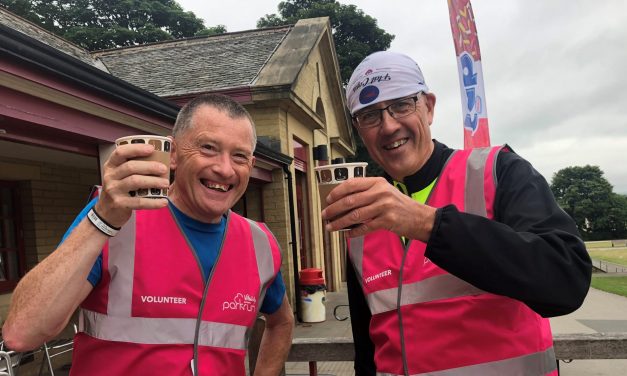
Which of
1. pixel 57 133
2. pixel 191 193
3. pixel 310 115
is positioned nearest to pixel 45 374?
pixel 57 133

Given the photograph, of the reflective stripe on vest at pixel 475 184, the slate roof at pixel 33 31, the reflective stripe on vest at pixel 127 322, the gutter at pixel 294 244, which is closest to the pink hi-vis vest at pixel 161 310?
the reflective stripe on vest at pixel 127 322

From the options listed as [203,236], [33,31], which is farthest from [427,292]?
[33,31]

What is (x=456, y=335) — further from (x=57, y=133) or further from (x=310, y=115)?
(x=310, y=115)

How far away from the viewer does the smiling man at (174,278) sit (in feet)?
4.96

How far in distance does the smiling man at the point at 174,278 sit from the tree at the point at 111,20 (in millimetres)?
28298

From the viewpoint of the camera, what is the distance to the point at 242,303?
80.3 inches

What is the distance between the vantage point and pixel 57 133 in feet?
14.2

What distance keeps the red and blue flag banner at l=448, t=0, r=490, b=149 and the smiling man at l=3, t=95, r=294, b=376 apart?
6428 mm

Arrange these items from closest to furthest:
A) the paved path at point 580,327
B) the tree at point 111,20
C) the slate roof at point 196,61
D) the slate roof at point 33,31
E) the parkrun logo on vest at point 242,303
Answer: the parkrun logo on vest at point 242,303 < the paved path at point 580,327 < the slate roof at point 33,31 < the slate roof at point 196,61 < the tree at point 111,20

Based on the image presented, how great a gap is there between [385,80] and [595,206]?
85.9 meters

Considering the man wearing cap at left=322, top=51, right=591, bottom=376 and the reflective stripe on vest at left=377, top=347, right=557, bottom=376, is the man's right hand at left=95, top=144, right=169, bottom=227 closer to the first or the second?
the man wearing cap at left=322, top=51, right=591, bottom=376

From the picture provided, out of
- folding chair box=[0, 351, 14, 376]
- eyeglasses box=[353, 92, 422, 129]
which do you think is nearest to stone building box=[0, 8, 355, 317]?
folding chair box=[0, 351, 14, 376]

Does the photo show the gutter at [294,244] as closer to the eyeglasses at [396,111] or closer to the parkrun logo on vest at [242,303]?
the parkrun logo on vest at [242,303]

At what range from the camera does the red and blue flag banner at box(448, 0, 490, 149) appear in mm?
7840
